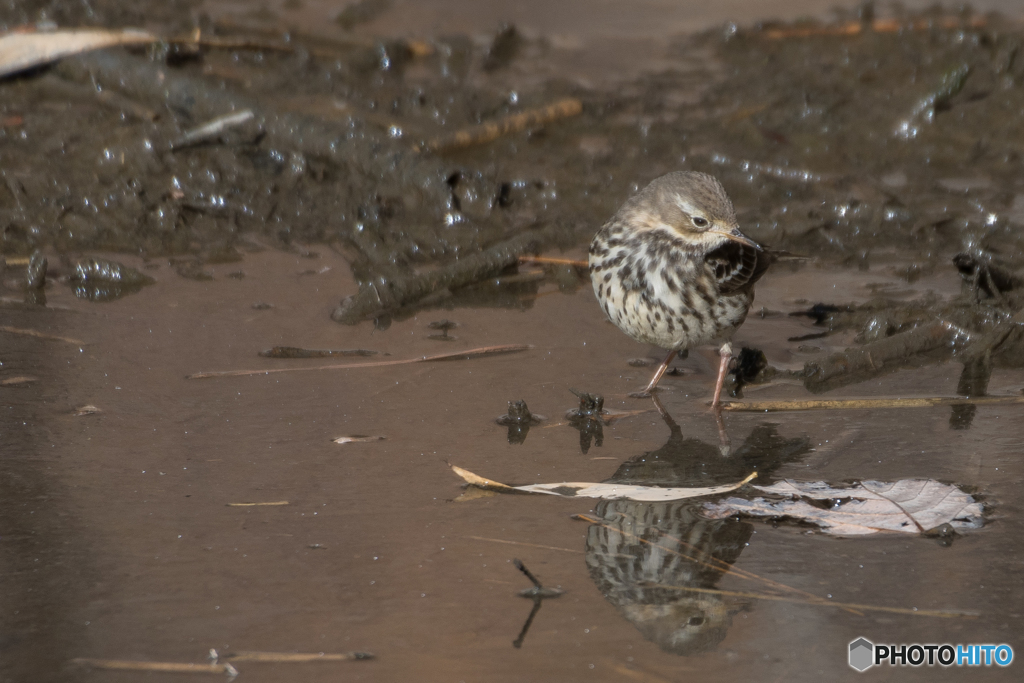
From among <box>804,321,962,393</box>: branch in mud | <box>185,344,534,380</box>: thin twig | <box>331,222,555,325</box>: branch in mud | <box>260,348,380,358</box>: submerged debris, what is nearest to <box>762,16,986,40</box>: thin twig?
<box>331,222,555,325</box>: branch in mud

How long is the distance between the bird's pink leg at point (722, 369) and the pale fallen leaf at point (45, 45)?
17.4ft

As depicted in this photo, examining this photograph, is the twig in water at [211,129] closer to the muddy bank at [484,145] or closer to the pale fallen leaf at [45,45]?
the muddy bank at [484,145]

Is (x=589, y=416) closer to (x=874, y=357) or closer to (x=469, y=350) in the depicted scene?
(x=469, y=350)

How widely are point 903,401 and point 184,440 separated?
9.54ft

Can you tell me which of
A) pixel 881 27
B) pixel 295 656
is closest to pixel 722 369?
pixel 295 656

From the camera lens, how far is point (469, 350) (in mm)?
4969

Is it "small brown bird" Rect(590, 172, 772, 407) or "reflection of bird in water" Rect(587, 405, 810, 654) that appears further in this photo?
"small brown bird" Rect(590, 172, 772, 407)

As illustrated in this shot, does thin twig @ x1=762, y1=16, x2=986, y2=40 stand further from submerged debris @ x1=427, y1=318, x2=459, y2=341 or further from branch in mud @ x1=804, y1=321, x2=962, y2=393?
submerged debris @ x1=427, y1=318, x2=459, y2=341

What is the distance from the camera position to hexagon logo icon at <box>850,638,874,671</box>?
283 centimetres

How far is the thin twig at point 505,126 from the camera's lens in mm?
7172

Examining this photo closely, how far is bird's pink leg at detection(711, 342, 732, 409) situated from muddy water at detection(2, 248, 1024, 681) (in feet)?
0.24

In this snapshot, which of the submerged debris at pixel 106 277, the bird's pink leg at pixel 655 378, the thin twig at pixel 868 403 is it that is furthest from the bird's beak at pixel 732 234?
the submerged debris at pixel 106 277

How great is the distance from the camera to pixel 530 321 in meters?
5.38

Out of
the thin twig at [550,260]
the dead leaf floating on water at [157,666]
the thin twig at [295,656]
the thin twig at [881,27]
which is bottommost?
the dead leaf floating on water at [157,666]
